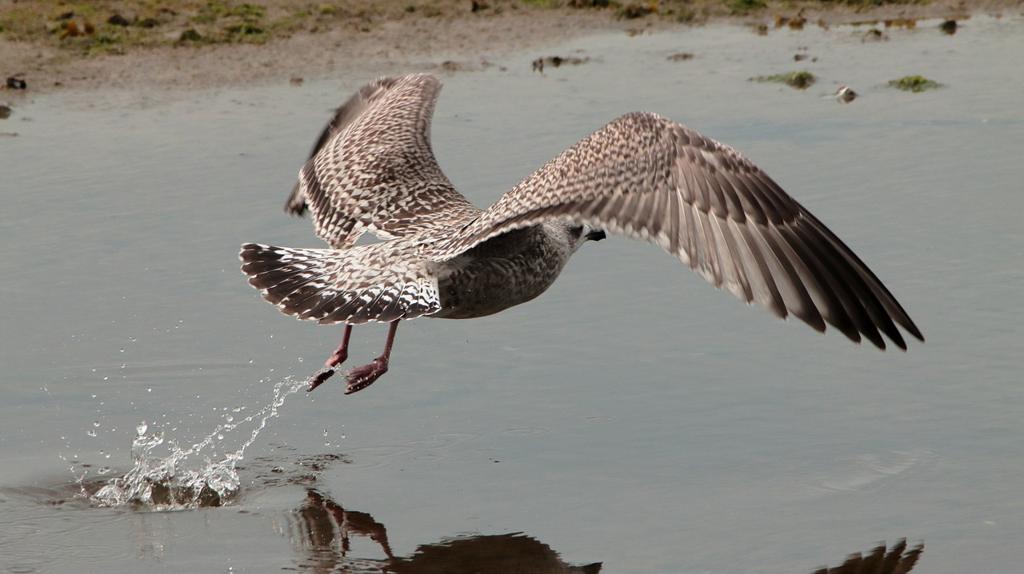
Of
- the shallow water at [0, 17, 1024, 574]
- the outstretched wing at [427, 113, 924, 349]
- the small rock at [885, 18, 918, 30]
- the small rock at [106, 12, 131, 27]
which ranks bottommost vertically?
the shallow water at [0, 17, 1024, 574]

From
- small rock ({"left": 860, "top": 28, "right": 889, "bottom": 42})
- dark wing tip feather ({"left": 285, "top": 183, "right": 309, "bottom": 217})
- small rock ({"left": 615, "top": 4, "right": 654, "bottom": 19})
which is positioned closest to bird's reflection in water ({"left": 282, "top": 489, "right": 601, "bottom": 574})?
dark wing tip feather ({"left": 285, "top": 183, "right": 309, "bottom": 217})

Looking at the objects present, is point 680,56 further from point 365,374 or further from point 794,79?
point 365,374

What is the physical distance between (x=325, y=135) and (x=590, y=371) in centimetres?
215

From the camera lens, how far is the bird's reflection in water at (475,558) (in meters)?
5.27

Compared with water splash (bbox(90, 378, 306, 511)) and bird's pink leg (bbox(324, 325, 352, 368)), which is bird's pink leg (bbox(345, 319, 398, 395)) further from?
water splash (bbox(90, 378, 306, 511))

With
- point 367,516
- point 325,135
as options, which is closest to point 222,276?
point 325,135

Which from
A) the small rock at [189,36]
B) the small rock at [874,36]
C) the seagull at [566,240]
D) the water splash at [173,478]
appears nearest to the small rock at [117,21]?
the small rock at [189,36]

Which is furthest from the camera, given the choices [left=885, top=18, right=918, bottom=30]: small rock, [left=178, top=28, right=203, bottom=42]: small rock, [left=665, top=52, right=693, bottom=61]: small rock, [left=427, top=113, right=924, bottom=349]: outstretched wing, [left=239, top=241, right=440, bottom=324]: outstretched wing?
[left=885, top=18, right=918, bottom=30]: small rock

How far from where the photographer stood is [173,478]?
6230mm

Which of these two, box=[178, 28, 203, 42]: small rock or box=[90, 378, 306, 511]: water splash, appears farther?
box=[178, 28, 203, 42]: small rock

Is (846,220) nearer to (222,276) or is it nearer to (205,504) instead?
(222,276)

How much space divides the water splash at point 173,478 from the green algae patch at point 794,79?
5720 millimetres

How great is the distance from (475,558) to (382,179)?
2.30 meters

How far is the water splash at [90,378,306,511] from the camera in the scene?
19.9 feet
